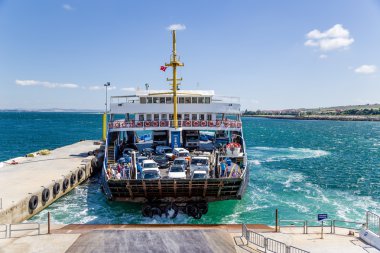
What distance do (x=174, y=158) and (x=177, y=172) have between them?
5.42 m

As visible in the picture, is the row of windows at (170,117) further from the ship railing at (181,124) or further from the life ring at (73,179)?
the life ring at (73,179)

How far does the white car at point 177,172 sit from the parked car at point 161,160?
10.2 feet

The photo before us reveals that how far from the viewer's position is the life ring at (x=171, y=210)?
22.7m

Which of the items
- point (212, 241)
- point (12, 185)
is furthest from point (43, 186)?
point (212, 241)

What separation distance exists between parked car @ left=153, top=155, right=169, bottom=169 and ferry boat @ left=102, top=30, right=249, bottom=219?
0.09 metres

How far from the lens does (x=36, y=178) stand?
2781cm

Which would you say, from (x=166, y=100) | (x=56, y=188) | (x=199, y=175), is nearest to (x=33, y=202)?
(x=56, y=188)

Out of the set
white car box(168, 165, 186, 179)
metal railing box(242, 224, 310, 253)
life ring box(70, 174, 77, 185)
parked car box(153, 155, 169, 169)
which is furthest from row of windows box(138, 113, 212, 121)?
metal railing box(242, 224, 310, 253)

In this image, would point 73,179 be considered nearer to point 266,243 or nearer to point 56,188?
point 56,188

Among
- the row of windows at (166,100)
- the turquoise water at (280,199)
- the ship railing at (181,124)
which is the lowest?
the turquoise water at (280,199)

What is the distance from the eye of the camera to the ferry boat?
22719 millimetres

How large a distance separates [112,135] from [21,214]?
16.6 meters

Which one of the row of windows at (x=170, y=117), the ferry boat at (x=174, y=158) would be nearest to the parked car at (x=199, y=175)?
the ferry boat at (x=174, y=158)

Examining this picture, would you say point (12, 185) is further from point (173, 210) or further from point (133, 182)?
point (173, 210)
